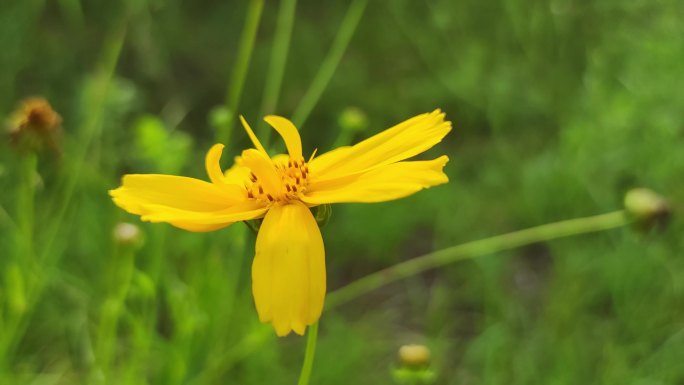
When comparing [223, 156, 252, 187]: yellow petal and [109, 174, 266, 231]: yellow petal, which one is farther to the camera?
[223, 156, 252, 187]: yellow petal

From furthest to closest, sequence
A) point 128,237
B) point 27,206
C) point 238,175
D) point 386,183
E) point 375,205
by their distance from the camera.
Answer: point 375,205 → point 27,206 → point 128,237 → point 238,175 → point 386,183

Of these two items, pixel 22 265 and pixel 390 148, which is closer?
pixel 390 148

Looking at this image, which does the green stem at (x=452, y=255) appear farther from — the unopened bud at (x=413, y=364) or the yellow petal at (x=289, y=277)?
the yellow petal at (x=289, y=277)

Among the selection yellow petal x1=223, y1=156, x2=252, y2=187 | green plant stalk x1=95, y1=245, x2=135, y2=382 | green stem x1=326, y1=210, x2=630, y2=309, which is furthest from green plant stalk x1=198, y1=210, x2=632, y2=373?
Answer: yellow petal x1=223, y1=156, x2=252, y2=187

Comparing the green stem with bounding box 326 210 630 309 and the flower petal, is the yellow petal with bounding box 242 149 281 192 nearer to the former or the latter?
the flower petal

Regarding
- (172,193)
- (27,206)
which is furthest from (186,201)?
(27,206)

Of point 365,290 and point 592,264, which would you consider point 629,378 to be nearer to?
point 592,264

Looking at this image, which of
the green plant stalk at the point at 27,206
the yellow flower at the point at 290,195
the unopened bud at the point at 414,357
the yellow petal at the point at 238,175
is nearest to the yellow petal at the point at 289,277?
the yellow flower at the point at 290,195

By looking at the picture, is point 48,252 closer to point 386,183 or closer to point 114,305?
point 114,305
